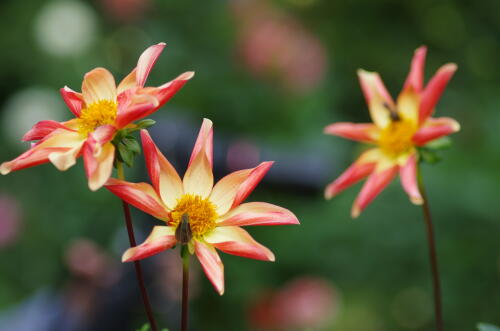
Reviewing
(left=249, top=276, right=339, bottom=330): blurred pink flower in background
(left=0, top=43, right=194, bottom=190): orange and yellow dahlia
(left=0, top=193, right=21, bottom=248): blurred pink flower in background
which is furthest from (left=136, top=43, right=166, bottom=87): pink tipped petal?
(left=0, top=193, right=21, bottom=248): blurred pink flower in background

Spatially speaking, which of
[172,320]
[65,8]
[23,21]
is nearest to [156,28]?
[65,8]

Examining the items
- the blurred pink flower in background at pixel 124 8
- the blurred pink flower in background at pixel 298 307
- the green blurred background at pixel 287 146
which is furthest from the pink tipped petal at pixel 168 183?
the blurred pink flower in background at pixel 124 8

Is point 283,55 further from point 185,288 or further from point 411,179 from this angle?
point 185,288

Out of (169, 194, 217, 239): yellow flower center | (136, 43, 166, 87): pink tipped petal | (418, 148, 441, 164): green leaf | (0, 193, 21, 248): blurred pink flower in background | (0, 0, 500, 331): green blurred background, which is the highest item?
(136, 43, 166, 87): pink tipped petal

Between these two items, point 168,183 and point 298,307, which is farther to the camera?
point 298,307

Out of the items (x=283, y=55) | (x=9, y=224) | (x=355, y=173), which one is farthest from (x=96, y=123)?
(x=283, y=55)

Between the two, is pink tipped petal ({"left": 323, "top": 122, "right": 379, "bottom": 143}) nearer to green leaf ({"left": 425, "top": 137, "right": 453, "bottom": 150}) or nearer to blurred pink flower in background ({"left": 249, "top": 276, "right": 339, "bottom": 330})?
green leaf ({"left": 425, "top": 137, "right": 453, "bottom": 150})
